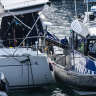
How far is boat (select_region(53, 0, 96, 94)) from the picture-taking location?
72.7 ft

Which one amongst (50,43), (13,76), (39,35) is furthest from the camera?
(50,43)

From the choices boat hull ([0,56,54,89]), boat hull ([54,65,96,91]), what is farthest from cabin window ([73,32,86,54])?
boat hull ([0,56,54,89])

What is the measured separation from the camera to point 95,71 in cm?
2192

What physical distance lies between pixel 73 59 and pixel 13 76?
143 inches

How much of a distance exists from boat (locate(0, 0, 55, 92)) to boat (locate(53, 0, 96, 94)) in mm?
1198

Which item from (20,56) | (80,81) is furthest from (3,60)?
(80,81)

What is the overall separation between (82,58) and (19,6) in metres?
4.69

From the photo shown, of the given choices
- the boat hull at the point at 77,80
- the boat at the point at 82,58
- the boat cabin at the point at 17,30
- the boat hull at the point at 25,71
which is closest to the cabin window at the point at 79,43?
the boat at the point at 82,58

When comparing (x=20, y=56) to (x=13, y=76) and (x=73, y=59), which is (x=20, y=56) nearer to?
(x=13, y=76)

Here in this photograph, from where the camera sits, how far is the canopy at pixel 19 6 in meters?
23.2

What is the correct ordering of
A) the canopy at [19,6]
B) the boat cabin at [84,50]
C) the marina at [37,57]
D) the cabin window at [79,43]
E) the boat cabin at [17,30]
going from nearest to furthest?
the boat cabin at [84,50] < the marina at [37,57] < the cabin window at [79,43] < the canopy at [19,6] < the boat cabin at [17,30]

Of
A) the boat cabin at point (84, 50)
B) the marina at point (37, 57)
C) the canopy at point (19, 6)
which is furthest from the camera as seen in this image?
the canopy at point (19, 6)

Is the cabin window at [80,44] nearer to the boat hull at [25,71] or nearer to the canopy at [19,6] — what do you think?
the boat hull at [25,71]

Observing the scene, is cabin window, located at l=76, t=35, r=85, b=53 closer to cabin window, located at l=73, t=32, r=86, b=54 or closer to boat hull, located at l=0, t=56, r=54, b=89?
cabin window, located at l=73, t=32, r=86, b=54
